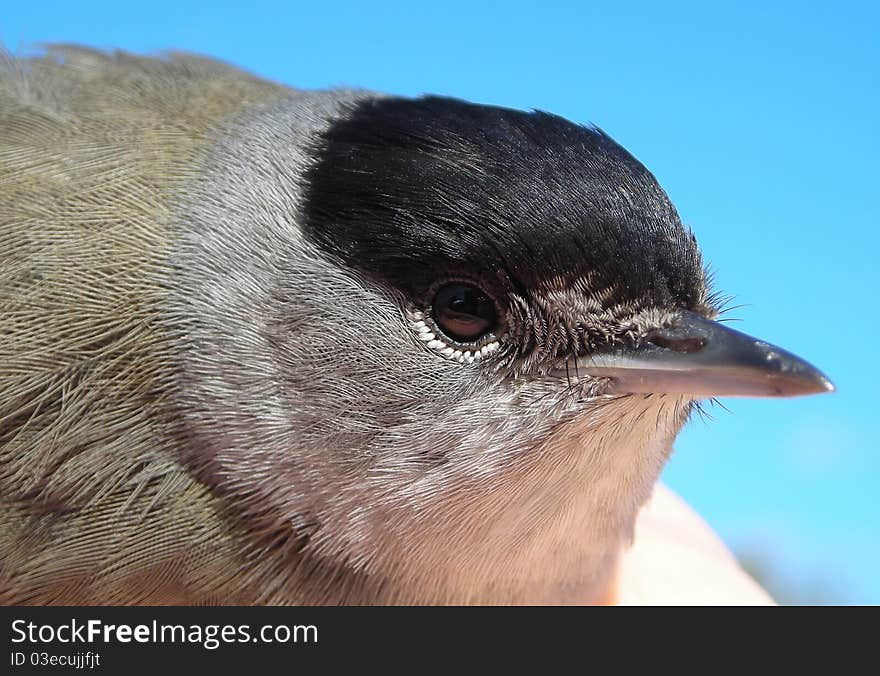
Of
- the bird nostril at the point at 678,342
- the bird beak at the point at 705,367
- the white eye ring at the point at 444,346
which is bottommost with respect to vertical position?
the bird beak at the point at 705,367

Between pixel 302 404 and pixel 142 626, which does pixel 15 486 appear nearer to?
pixel 142 626

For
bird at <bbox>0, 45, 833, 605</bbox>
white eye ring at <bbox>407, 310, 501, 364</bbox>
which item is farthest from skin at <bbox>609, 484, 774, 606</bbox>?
white eye ring at <bbox>407, 310, 501, 364</bbox>

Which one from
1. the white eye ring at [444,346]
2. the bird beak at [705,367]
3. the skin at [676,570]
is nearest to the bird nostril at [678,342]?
the bird beak at [705,367]

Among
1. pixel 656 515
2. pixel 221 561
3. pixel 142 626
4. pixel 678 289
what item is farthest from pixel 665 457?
pixel 656 515

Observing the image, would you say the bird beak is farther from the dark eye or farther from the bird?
the dark eye

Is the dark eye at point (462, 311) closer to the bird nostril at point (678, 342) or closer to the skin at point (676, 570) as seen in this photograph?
the bird nostril at point (678, 342)

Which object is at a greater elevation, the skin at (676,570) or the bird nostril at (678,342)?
the skin at (676,570)

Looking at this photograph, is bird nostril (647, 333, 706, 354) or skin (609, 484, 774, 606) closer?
bird nostril (647, 333, 706, 354)

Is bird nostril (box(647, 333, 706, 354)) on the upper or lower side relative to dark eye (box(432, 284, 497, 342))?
lower
